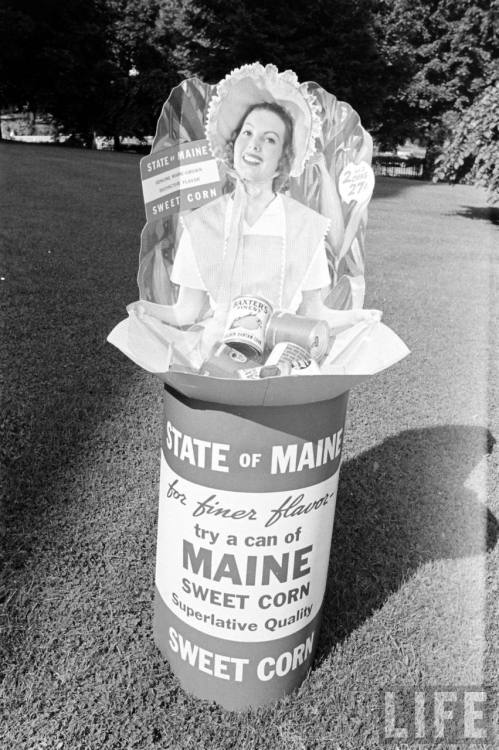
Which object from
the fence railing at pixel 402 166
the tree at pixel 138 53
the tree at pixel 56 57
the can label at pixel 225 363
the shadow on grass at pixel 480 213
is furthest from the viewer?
the fence railing at pixel 402 166

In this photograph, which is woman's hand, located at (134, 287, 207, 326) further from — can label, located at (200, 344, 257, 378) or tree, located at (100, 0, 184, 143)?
tree, located at (100, 0, 184, 143)

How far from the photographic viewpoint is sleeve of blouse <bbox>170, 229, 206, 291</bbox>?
1737 mm

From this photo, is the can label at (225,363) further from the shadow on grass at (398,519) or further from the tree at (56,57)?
the tree at (56,57)

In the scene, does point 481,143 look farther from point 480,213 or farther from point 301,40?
point 301,40

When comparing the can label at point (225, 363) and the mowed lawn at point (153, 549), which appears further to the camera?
the mowed lawn at point (153, 549)

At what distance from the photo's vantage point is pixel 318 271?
5.73 feet

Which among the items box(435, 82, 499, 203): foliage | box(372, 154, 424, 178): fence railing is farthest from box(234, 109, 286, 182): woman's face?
box(372, 154, 424, 178): fence railing

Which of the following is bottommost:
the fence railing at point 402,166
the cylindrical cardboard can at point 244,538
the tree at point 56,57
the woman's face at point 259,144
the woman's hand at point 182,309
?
the cylindrical cardboard can at point 244,538

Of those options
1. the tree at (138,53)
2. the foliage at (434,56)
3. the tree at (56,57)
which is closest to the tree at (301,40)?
the foliage at (434,56)

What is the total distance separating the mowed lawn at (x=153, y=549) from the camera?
180cm

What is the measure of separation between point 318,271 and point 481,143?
9.30 meters

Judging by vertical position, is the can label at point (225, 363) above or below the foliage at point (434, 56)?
below

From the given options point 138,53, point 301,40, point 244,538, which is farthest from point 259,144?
point 138,53

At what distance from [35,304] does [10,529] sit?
291 cm
